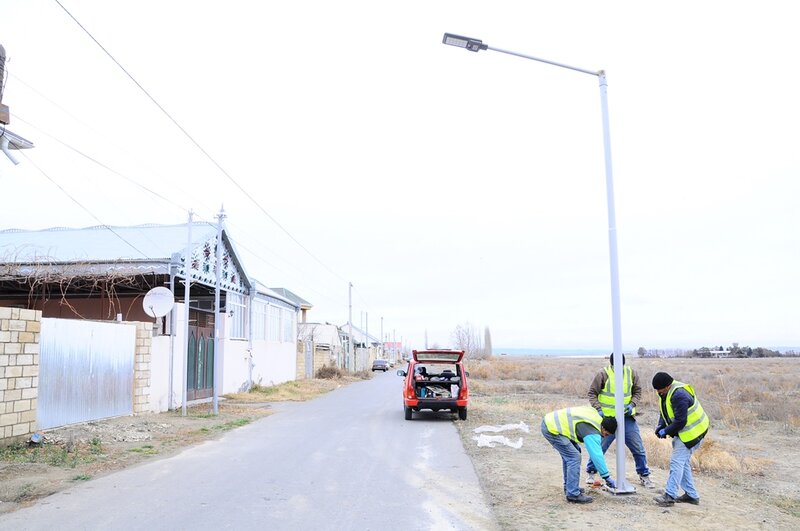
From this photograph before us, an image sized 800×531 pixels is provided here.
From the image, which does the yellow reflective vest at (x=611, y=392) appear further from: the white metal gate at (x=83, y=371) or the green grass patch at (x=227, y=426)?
the white metal gate at (x=83, y=371)

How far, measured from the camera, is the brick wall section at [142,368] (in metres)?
16.4

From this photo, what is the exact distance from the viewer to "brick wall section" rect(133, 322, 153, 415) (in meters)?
16.4

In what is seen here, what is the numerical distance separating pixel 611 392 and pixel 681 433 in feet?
4.03

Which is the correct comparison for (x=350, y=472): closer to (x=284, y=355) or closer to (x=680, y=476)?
(x=680, y=476)

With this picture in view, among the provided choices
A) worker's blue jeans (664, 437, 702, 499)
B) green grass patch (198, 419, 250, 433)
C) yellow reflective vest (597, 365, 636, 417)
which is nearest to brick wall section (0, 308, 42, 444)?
green grass patch (198, 419, 250, 433)

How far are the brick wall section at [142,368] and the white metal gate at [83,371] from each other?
177 mm

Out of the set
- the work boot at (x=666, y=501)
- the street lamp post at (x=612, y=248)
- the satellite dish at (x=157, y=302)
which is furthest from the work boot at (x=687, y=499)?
the satellite dish at (x=157, y=302)

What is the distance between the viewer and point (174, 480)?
9.02m

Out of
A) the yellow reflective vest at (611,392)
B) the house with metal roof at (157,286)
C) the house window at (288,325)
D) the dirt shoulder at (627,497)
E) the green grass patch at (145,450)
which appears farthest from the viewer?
the house window at (288,325)

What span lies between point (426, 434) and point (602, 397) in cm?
664

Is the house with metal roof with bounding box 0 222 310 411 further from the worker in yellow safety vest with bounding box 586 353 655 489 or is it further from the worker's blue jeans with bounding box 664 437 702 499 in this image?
the worker's blue jeans with bounding box 664 437 702 499

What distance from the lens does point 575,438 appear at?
7445 millimetres

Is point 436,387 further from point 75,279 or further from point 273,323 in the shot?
point 273,323

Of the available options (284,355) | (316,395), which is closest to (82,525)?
(316,395)
